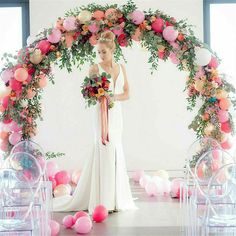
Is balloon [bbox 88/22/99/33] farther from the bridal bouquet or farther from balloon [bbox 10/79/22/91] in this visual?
balloon [bbox 10/79/22/91]

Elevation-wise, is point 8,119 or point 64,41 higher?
point 64,41

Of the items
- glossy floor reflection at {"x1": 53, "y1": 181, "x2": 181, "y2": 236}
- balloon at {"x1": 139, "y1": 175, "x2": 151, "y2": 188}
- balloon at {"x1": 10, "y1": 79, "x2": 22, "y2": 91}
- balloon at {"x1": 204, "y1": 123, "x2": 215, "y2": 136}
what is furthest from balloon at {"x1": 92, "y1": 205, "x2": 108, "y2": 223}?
balloon at {"x1": 139, "y1": 175, "x2": 151, "y2": 188}

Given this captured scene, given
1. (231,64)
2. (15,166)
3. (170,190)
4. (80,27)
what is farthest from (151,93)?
(15,166)

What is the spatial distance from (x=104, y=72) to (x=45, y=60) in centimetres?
72

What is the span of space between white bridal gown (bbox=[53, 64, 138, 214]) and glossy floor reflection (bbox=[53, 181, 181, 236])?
20 cm

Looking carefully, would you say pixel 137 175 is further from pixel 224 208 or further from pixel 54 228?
pixel 224 208

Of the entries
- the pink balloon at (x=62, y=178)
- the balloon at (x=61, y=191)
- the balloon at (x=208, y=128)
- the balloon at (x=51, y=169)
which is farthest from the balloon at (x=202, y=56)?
the balloon at (x=51, y=169)

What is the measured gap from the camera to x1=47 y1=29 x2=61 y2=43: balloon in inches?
271

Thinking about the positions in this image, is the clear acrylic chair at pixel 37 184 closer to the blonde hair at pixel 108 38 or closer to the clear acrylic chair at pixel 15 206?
the clear acrylic chair at pixel 15 206

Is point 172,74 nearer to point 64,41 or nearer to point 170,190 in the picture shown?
point 170,190

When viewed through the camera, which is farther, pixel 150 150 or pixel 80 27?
pixel 150 150

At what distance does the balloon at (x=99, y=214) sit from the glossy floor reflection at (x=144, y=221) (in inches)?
2.4

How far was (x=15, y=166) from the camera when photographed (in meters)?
6.34

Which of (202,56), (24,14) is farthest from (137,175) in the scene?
(24,14)
